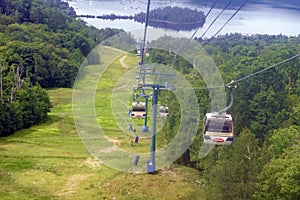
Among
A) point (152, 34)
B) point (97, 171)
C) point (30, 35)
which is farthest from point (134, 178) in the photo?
point (30, 35)

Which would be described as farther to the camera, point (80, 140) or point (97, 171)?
point (80, 140)

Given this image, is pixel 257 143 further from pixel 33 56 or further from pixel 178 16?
pixel 178 16

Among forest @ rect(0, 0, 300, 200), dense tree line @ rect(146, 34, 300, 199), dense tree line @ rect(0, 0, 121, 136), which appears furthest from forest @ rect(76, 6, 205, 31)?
dense tree line @ rect(146, 34, 300, 199)

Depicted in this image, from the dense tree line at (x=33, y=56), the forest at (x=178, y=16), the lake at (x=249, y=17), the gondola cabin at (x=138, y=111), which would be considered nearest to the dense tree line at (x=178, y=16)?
the forest at (x=178, y=16)

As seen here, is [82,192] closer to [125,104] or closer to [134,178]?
[134,178]

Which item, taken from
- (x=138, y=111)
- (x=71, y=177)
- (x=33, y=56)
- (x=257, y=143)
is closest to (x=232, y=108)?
(x=257, y=143)

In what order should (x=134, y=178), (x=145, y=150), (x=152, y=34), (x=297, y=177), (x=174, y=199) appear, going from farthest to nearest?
1. (x=145, y=150)
2. (x=134, y=178)
3. (x=174, y=199)
4. (x=152, y=34)
5. (x=297, y=177)

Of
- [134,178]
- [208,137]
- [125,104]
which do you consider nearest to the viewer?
[208,137]
